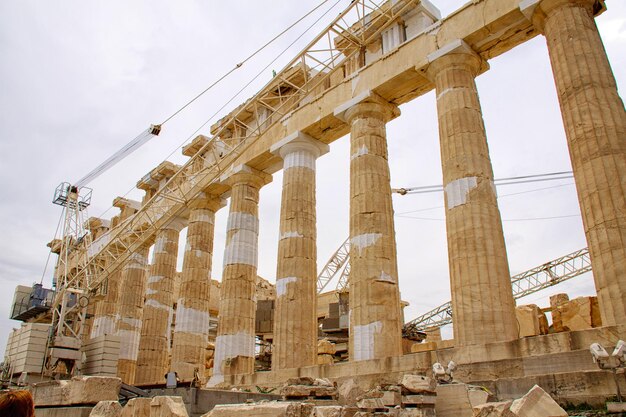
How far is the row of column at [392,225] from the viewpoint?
14.6 m

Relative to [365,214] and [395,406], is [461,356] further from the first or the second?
[365,214]

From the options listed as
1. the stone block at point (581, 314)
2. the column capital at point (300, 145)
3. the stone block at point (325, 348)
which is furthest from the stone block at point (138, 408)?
the stone block at point (325, 348)

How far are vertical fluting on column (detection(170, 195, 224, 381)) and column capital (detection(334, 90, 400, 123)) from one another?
1257 cm

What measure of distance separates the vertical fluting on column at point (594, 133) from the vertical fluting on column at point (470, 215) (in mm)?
2840

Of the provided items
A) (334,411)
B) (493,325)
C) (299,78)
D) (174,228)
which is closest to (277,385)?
(493,325)

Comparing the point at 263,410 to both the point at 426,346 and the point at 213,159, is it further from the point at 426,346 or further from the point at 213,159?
the point at 213,159

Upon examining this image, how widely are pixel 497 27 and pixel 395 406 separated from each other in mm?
14578

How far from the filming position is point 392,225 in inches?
822

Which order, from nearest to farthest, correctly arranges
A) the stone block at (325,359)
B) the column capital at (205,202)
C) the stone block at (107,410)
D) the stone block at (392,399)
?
the stone block at (107,410) < the stone block at (392,399) < the column capital at (205,202) < the stone block at (325,359)

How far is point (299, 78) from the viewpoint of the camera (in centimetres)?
2773

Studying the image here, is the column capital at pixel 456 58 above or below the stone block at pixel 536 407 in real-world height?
above

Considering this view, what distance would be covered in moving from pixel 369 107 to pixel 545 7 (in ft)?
A: 26.2

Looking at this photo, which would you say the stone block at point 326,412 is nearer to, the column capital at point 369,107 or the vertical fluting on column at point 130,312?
the column capital at point 369,107

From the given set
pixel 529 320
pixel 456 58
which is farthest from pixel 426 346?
pixel 456 58
